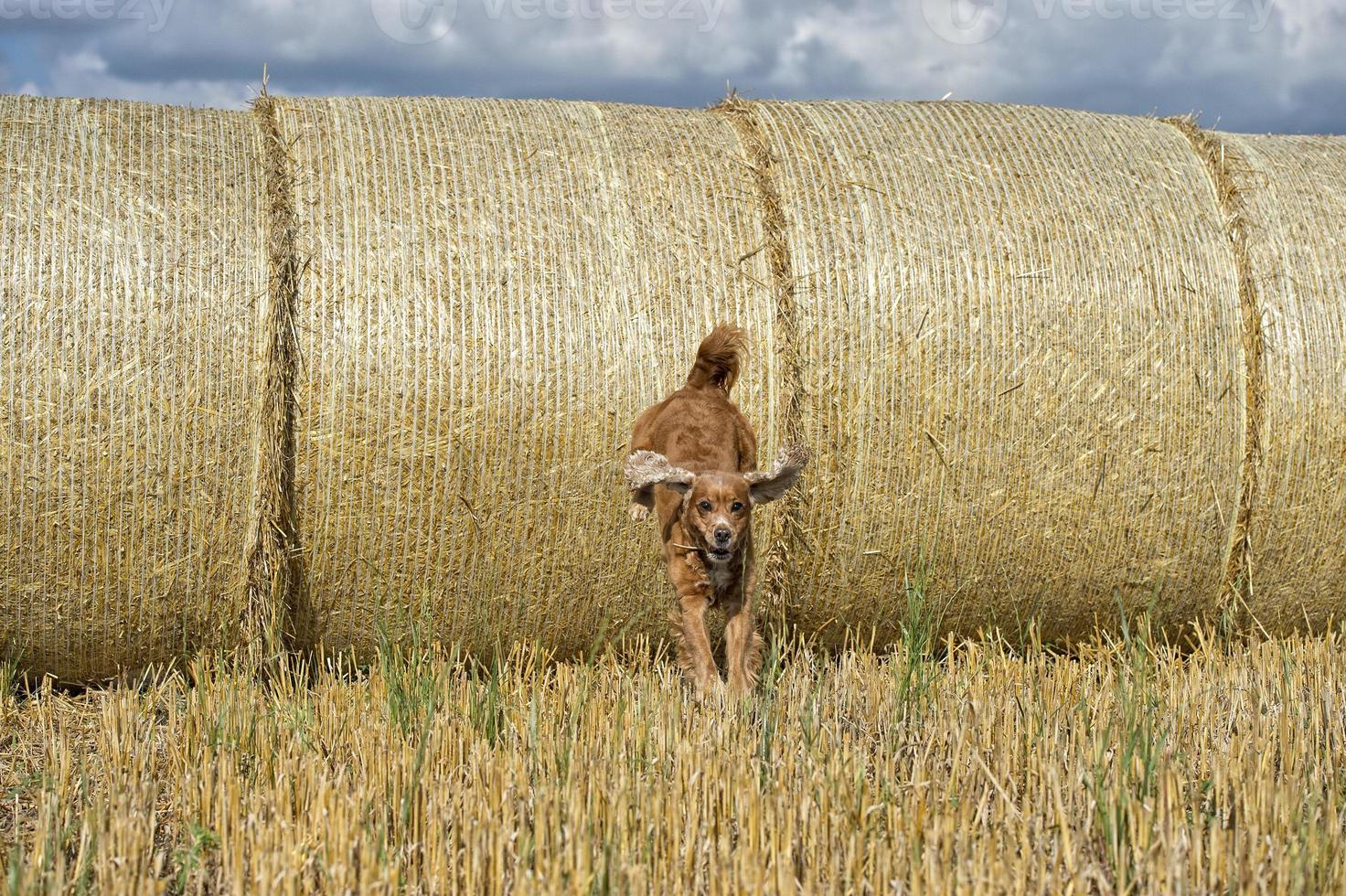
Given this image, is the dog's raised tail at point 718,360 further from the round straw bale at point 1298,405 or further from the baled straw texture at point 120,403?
the round straw bale at point 1298,405

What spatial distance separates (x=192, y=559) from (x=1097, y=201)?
459 centimetres

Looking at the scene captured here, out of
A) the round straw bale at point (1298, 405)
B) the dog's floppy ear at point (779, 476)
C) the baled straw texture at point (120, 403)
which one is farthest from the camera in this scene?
the round straw bale at point (1298, 405)

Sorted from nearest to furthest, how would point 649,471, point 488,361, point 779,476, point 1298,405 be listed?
point 649,471 → point 779,476 → point 488,361 → point 1298,405

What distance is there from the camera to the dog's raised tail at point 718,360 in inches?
222

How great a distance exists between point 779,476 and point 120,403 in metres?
2.72

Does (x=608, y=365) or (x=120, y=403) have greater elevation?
(x=608, y=365)

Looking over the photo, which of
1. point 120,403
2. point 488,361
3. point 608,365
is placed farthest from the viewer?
point 608,365

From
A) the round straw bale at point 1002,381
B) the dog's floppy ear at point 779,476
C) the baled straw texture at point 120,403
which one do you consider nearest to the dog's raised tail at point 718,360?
the round straw bale at point 1002,381

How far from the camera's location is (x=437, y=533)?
5.64 metres

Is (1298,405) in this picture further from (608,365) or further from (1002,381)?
(608,365)

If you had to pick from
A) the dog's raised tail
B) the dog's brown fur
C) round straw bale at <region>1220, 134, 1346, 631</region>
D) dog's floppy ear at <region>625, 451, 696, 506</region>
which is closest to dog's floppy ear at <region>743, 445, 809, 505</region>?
the dog's brown fur

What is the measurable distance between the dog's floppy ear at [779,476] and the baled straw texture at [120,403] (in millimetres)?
2137

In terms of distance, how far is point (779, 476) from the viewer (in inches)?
201

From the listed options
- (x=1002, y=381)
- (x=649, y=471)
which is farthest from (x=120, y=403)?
(x=1002, y=381)
